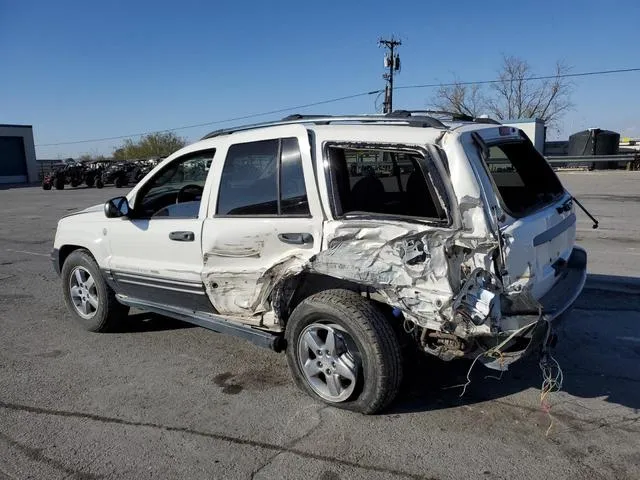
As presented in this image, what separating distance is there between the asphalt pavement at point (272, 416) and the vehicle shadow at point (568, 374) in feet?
0.05

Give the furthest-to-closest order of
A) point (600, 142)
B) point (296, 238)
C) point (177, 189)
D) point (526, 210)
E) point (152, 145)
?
point (152, 145) < point (600, 142) < point (177, 189) < point (296, 238) < point (526, 210)

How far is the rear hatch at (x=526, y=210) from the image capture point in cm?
316

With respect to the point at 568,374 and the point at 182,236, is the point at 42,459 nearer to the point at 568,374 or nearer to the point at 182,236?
the point at 182,236

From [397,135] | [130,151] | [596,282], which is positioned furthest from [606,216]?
[130,151]

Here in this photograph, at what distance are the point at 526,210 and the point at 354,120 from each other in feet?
4.33

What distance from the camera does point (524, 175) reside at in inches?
175

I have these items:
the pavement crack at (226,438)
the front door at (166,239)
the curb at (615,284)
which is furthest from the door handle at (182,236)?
the curb at (615,284)

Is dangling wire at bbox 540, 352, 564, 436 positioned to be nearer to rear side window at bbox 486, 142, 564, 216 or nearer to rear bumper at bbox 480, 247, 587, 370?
rear bumper at bbox 480, 247, 587, 370

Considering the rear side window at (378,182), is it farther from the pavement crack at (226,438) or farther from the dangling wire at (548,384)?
the pavement crack at (226,438)

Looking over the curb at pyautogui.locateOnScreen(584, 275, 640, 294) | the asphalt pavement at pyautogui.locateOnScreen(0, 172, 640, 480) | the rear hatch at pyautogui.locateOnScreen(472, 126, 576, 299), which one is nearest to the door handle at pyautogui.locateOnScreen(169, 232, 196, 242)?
the asphalt pavement at pyautogui.locateOnScreen(0, 172, 640, 480)

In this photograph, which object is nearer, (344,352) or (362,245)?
(362,245)

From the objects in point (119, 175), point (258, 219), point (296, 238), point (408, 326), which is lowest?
point (119, 175)

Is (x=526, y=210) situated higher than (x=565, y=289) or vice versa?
(x=526, y=210)

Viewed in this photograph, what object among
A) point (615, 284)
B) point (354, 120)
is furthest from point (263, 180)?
point (615, 284)
